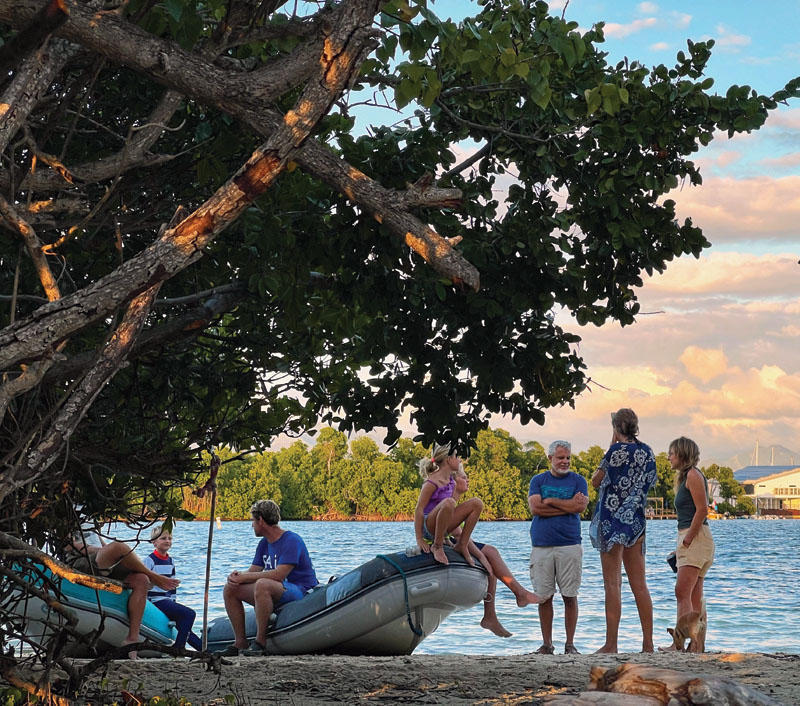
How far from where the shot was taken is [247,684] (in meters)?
6.91

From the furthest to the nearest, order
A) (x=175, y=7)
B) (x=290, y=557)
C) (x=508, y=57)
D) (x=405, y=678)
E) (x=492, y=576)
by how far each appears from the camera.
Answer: (x=492, y=576) < (x=290, y=557) < (x=405, y=678) < (x=508, y=57) < (x=175, y=7)

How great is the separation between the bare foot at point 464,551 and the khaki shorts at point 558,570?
0.85 metres

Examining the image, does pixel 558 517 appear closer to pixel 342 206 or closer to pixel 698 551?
pixel 698 551

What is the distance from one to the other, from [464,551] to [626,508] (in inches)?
81.5

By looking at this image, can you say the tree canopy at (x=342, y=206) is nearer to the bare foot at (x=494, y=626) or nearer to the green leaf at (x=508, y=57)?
the green leaf at (x=508, y=57)

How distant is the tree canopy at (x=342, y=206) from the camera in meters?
4.21

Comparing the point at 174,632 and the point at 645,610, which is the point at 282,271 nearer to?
the point at 645,610

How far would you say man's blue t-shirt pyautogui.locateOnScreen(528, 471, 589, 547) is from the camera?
9031 millimetres

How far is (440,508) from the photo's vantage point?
9.31 metres

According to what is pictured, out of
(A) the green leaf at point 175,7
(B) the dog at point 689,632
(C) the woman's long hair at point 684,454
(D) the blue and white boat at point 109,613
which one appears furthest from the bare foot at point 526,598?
(A) the green leaf at point 175,7

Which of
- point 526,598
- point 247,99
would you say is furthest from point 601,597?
point 247,99

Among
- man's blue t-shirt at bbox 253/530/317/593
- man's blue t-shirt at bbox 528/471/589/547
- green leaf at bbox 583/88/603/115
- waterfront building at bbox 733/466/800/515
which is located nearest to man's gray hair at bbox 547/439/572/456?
man's blue t-shirt at bbox 528/471/589/547

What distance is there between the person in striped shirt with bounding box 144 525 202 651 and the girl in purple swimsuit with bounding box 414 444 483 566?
106 inches

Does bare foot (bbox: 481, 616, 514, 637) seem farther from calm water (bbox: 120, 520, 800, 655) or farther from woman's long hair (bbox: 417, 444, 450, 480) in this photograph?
calm water (bbox: 120, 520, 800, 655)
